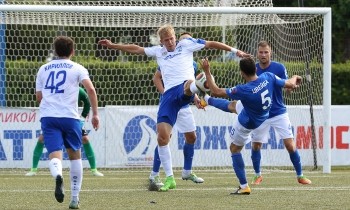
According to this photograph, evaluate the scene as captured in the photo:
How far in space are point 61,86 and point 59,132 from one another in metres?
0.49

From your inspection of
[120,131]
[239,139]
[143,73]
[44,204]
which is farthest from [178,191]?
[143,73]

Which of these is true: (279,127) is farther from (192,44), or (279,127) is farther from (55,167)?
(55,167)

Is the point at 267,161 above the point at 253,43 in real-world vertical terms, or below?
below

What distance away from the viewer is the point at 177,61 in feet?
42.8

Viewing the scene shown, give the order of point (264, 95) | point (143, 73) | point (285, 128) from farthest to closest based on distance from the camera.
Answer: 1. point (143, 73)
2. point (285, 128)
3. point (264, 95)

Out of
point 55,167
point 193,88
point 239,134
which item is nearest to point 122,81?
point 193,88

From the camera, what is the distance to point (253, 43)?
760 inches

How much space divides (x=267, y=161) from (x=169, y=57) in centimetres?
659

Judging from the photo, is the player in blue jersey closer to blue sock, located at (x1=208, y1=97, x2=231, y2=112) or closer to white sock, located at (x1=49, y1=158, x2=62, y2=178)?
blue sock, located at (x1=208, y1=97, x2=231, y2=112)

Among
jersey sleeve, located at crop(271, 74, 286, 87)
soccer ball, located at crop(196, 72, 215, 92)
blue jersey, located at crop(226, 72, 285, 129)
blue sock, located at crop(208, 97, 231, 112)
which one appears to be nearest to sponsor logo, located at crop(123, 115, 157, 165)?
blue sock, located at crop(208, 97, 231, 112)

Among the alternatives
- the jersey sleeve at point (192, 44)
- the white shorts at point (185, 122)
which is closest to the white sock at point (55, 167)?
the jersey sleeve at point (192, 44)

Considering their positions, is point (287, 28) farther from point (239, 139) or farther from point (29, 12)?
point (239, 139)

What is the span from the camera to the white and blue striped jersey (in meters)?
13.0

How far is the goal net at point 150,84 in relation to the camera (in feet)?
58.7
